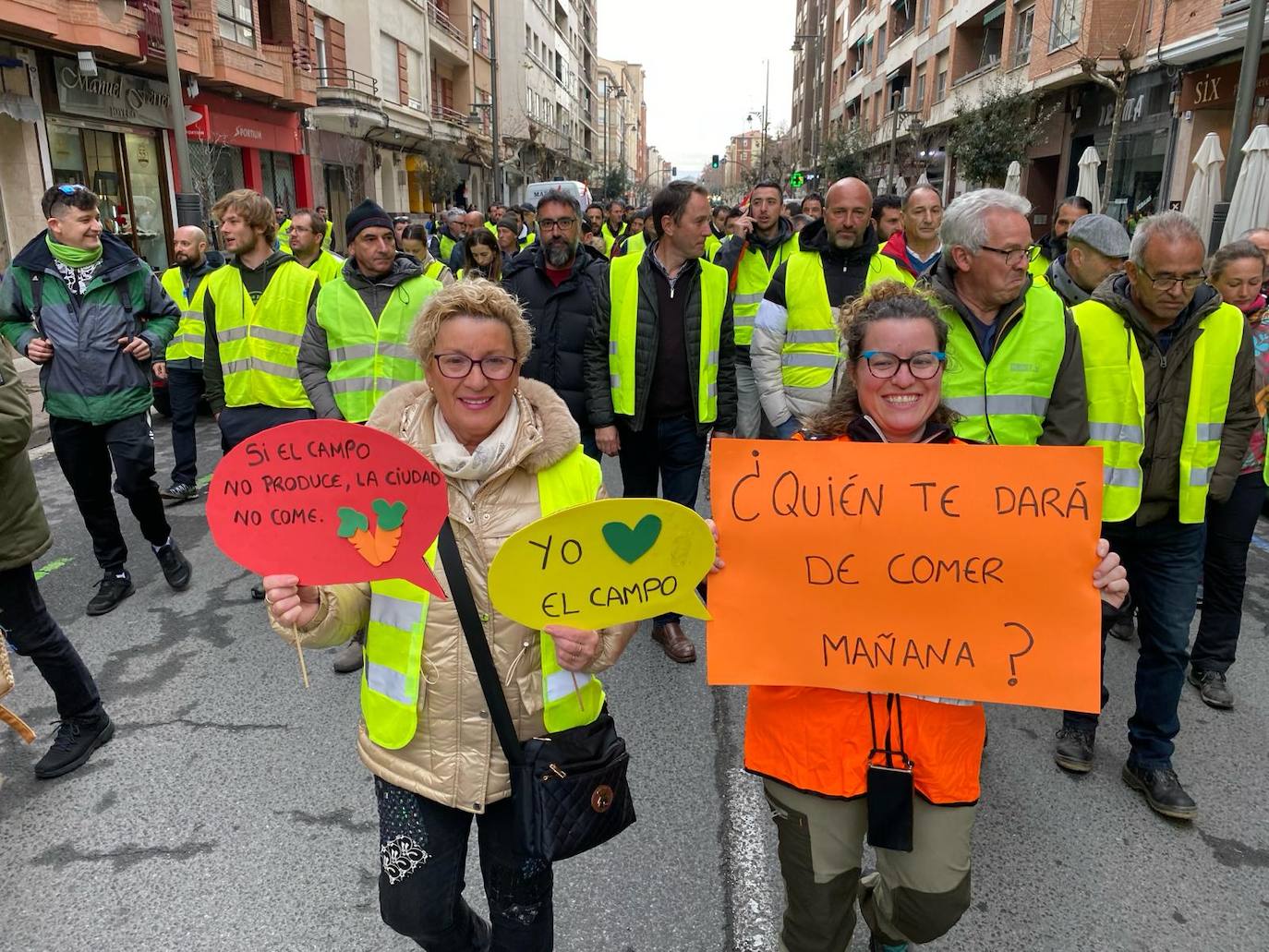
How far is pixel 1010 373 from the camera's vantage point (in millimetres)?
2910

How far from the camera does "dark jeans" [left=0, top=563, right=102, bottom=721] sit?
10.4 ft

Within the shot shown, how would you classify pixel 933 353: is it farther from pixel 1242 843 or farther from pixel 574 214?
pixel 574 214

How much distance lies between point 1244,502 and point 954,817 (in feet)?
8.61

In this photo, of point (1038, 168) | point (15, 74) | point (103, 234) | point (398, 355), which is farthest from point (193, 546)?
point (1038, 168)

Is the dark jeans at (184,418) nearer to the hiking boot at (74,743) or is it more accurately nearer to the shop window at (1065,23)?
the hiking boot at (74,743)

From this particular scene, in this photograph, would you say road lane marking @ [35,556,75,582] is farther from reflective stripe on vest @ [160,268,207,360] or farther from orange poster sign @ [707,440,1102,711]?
orange poster sign @ [707,440,1102,711]

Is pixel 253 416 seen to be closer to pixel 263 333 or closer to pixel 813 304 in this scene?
pixel 263 333

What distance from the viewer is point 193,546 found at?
594cm

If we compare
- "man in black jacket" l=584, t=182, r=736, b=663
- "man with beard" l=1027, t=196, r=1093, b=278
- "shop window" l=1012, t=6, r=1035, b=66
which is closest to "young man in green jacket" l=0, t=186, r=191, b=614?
"man in black jacket" l=584, t=182, r=736, b=663

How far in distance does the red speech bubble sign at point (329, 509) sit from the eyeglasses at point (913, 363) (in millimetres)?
1007

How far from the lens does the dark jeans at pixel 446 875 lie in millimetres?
1946

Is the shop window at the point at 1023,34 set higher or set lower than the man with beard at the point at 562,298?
higher

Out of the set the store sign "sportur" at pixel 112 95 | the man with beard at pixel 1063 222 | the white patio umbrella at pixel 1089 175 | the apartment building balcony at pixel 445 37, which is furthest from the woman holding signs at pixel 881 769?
the apartment building balcony at pixel 445 37

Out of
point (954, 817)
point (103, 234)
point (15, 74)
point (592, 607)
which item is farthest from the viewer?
point (15, 74)
